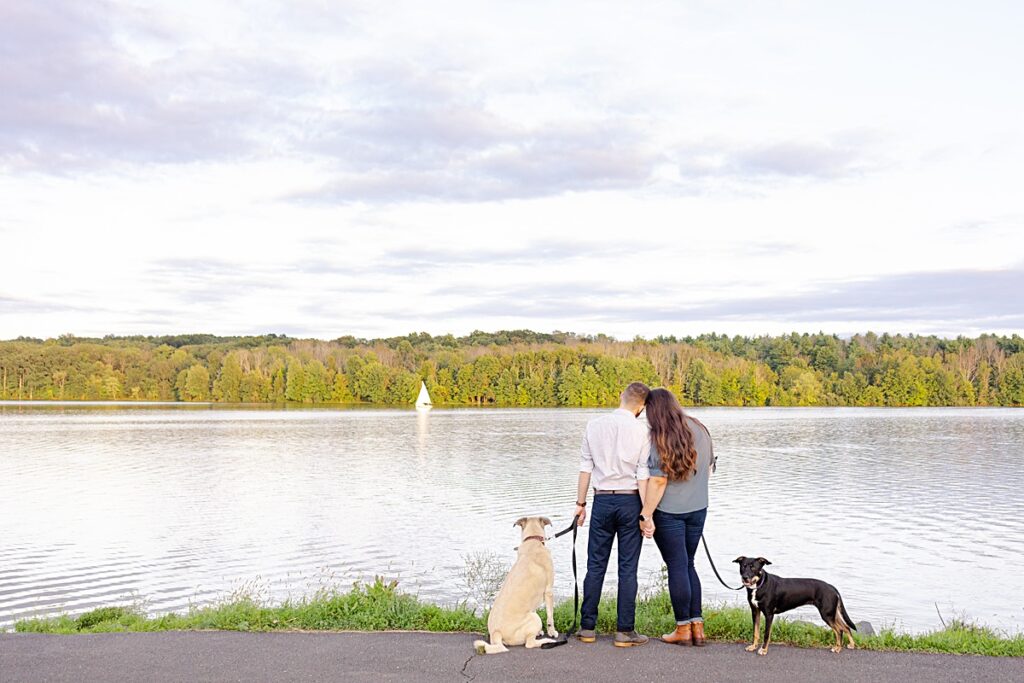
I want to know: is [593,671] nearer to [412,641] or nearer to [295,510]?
[412,641]

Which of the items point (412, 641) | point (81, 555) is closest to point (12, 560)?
point (81, 555)

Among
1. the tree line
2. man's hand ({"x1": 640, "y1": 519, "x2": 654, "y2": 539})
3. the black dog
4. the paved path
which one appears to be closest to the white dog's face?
man's hand ({"x1": 640, "y1": 519, "x2": 654, "y2": 539})

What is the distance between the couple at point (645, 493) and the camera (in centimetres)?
742

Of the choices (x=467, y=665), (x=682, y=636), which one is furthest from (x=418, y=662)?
(x=682, y=636)

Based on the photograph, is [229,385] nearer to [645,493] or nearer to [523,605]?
[523,605]

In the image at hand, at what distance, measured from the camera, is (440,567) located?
52.1ft

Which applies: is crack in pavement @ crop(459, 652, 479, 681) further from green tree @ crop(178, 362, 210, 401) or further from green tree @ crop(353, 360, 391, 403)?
green tree @ crop(178, 362, 210, 401)

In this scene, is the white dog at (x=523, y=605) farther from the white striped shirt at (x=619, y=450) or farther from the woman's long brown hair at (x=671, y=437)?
the woman's long brown hair at (x=671, y=437)

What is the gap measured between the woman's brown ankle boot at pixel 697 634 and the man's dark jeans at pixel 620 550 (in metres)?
0.49

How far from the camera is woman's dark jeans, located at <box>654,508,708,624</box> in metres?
7.45

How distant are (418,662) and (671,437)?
257cm

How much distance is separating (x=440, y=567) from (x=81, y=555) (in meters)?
6.69

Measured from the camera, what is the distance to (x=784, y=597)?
727 centimetres

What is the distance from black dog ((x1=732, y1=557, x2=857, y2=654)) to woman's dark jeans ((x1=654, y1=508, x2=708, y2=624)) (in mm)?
472
